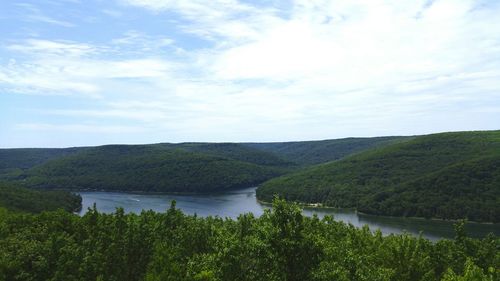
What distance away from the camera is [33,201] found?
136875mm

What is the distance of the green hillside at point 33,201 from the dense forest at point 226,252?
74965mm

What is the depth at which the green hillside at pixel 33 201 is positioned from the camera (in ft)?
414

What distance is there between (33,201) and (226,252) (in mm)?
127724

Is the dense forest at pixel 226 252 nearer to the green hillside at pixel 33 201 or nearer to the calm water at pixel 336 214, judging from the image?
the calm water at pixel 336 214

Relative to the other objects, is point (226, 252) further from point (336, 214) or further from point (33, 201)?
point (336, 214)

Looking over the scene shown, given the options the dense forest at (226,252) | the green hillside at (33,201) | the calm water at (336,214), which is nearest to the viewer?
the dense forest at (226,252)

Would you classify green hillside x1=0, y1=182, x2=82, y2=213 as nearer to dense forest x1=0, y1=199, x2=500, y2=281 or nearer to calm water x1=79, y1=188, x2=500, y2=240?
calm water x1=79, y1=188, x2=500, y2=240

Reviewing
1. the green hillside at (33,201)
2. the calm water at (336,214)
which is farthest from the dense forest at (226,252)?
the green hillside at (33,201)

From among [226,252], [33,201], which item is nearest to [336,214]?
[33,201]

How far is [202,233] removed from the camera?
44.3 meters

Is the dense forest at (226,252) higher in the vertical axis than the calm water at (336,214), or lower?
higher

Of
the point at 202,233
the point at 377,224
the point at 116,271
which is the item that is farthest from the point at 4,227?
the point at 377,224

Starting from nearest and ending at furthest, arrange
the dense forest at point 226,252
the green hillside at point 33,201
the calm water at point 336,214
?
the dense forest at point 226,252, the green hillside at point 33,201, the calm water at point 336,214

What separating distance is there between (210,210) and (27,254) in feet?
434
